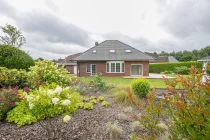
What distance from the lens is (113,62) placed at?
1862 cm

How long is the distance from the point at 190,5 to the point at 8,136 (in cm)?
1003

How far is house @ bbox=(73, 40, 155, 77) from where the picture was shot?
18.3 meters

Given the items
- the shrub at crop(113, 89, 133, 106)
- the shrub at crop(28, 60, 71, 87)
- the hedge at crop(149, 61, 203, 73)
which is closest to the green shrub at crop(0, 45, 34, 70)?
the shrub at crop(28, 60, 71, 87)

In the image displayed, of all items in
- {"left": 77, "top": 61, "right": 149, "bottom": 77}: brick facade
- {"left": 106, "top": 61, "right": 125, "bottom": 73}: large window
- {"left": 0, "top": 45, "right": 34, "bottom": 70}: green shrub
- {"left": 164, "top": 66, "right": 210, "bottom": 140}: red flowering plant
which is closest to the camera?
{"left": 164, "top": 66, "right": 210, "bottom": 140}: red flowering plant

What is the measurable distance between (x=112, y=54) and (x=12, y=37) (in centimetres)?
2009

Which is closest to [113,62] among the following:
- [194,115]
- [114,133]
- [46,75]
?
[46,75]

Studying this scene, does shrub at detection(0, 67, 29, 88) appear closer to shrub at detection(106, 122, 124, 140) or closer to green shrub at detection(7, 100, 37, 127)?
green shrub at detection(7, 100, 37, 127)

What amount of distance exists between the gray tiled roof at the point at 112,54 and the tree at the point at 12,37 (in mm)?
15260

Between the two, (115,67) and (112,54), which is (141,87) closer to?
(115,67)

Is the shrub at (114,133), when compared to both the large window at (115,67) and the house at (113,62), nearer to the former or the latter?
the house at (113,62)

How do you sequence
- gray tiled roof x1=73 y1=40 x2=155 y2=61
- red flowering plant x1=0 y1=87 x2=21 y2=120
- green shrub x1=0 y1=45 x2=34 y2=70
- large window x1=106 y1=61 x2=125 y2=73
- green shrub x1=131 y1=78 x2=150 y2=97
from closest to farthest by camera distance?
1. red flowering plant x1=0 y1=87 x2=21 y2=120
2. green shrub x1=131 y1=78 x2=150 y2=97
3. green shrub x1=0 y1=45 x2=34 y2=70
4. gray tiled roof x1=73 y1=40 x2=155 y2=61
5. large window x1=106 y1=61 x2=125 y2=73

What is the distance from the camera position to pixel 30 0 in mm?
8922

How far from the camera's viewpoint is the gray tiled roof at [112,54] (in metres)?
18.5

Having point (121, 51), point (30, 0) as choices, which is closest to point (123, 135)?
point (30, 0)
